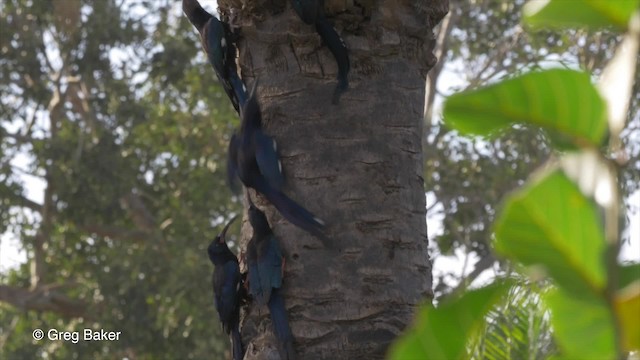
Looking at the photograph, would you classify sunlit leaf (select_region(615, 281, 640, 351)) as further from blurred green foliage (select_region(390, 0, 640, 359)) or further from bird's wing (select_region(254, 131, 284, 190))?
bird's wing (select_region(254, 131, 284, 190))

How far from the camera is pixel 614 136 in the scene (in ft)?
1.93

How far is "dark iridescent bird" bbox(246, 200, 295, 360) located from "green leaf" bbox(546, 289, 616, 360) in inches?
55.6

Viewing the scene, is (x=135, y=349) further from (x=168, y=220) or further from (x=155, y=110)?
(x=155, y=110)

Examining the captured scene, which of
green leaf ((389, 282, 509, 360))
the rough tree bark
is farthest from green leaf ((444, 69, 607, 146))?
the rough tree bark

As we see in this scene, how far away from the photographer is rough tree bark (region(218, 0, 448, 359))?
2.05m

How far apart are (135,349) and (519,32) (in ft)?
15.4

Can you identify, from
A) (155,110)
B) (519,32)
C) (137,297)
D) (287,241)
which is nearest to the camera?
(287,241)

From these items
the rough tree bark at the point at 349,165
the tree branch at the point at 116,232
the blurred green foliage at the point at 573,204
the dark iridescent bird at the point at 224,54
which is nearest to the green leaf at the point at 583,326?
the blurred green foliage at the point at 573,204

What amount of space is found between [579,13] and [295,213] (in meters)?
1.53

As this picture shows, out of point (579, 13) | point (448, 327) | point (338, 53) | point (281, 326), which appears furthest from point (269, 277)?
point (579, 13)

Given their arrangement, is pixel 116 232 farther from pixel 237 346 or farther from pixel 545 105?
pixel 545 105

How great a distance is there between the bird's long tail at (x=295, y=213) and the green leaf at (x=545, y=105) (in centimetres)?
145

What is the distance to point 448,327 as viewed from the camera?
73cm

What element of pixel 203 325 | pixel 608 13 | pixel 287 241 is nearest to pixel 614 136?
pixel 608 13
